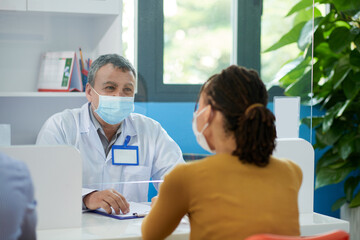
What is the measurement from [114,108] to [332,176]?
2179 millimetres

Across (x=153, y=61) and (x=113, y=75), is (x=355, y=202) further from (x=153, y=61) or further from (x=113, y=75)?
(x=113, y=75)

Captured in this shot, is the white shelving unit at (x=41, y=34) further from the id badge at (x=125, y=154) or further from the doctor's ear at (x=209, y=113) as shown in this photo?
the doctor's ear at (x=209, y=113)

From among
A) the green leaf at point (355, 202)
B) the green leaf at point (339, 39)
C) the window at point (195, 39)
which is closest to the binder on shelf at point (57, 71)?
the window at point (195, 39)

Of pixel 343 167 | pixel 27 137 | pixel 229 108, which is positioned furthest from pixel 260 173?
pixel 343 167

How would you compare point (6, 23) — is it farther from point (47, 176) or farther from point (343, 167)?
point (343, 167)

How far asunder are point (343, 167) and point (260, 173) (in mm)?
2571

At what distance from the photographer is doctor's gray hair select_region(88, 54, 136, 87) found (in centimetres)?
198

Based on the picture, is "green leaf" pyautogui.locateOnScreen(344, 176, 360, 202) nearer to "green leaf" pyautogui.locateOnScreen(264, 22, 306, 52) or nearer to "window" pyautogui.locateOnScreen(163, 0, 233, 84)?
"green leaf" pyautogui.locateOnScreen(264, 22, 306, 52)

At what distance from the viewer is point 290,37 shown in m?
2.51

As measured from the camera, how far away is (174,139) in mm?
2172

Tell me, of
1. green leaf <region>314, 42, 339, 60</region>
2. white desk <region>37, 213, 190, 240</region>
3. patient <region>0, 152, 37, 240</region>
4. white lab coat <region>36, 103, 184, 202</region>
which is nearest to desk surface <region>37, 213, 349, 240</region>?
white desk <region>37, 213, 190, 240</region>

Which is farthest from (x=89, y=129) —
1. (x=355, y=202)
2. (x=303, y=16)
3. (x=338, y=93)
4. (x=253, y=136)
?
(x=338, y=93)

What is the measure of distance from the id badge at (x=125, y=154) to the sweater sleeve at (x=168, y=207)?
0.60 m

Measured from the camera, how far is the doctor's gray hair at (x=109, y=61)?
1984 millimetres
